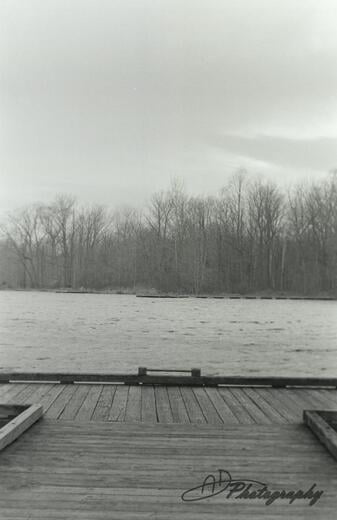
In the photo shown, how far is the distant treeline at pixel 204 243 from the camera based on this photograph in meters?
56.1

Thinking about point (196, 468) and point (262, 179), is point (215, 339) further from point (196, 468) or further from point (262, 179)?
point (262, 179)

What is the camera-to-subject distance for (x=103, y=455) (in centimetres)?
365

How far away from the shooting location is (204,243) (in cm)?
6081

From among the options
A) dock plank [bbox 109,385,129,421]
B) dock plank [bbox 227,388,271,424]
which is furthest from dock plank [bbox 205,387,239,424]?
dock plank [bbox 109,385,129,421]

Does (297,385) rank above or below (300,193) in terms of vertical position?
below

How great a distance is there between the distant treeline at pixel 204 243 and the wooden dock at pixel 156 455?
49.0m

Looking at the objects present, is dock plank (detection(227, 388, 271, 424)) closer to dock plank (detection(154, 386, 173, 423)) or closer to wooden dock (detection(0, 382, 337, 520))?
wooden dock (detection(0, 382, 337, 520))

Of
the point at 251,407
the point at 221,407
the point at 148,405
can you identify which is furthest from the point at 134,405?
the point at 251,407

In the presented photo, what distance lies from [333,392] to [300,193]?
52810 mm

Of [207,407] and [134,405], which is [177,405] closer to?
[207,407]

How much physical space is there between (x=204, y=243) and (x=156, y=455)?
5738 cm

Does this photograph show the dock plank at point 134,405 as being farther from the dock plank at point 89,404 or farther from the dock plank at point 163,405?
the dock plank at point 89,404

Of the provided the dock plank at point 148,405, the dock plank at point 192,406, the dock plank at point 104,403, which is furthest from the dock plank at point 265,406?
the dock plank at point 104,403

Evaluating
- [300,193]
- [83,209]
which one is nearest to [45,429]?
[300,193]
